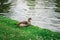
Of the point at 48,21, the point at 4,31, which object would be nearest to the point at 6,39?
the point at 4,31

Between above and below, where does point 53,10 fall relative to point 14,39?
below

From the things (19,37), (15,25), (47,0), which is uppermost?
(19,37)

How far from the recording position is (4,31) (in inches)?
534

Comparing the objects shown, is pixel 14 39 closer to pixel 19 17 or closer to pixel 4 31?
pixel 4 31

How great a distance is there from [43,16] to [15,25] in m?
7.97

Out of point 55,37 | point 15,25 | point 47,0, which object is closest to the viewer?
point 55,37

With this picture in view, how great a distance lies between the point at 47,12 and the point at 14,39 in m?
15.8

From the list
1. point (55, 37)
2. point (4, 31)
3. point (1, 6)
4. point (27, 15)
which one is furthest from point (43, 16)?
point (4, 31)

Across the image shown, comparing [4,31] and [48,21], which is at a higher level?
[4,31]

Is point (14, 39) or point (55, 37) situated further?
point (55, 37)

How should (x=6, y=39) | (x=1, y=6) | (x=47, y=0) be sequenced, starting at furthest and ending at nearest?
(x=47, y=0) → (x=1, y=6) → (x=6, y=39)

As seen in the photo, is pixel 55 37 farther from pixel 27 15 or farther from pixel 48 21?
pixel 27 15

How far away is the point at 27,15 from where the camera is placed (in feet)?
85.9

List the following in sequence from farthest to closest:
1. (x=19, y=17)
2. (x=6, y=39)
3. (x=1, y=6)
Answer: (x=1, y=6) < (x=19, y=17) < (x=6, y=39)
